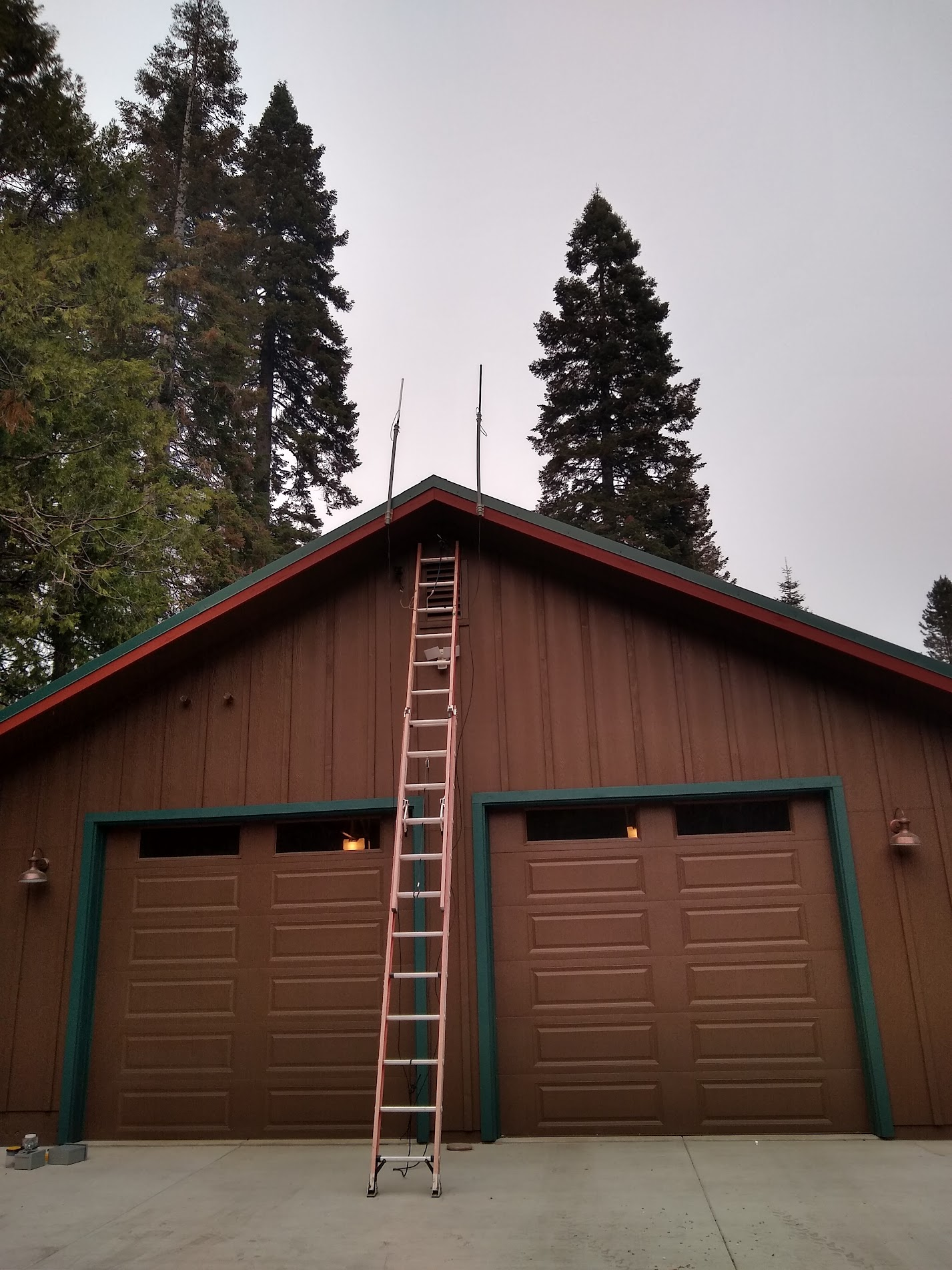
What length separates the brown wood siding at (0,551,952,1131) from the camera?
6.23 meters

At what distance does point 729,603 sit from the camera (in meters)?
6.41

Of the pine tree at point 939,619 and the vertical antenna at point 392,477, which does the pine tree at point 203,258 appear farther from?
the pine tree at point 939,619

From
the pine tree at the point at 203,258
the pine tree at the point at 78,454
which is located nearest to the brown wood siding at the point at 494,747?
the pine tree at the point at 78,454

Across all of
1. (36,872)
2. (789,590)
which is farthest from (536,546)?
(789,590)

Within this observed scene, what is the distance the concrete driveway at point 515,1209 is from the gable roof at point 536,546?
313 cm

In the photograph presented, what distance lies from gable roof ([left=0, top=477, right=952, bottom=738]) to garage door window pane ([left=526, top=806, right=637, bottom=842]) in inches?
68.6

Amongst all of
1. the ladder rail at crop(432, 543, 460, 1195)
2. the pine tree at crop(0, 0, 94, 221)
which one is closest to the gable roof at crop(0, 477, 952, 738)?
the ladder rail at crop(432, 543, 460, 1195)

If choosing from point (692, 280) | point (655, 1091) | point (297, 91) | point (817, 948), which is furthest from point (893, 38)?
point (655, 1091)

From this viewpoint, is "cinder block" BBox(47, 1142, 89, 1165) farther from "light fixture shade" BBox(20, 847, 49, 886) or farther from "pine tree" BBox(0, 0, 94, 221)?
"pine tree" BBox(0, 0, 94, 221)

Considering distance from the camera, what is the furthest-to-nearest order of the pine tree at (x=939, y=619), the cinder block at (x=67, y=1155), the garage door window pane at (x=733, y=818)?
the pine tree at (x=939, y=619), the garage door window pane at (x=733, y=818), the cinder block at (x=67, y=1155)

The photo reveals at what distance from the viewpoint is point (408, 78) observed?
28.6 metres

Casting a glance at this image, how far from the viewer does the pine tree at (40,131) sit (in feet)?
40.1

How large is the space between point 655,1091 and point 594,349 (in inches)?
802

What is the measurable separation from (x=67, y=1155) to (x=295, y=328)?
2204 cm
